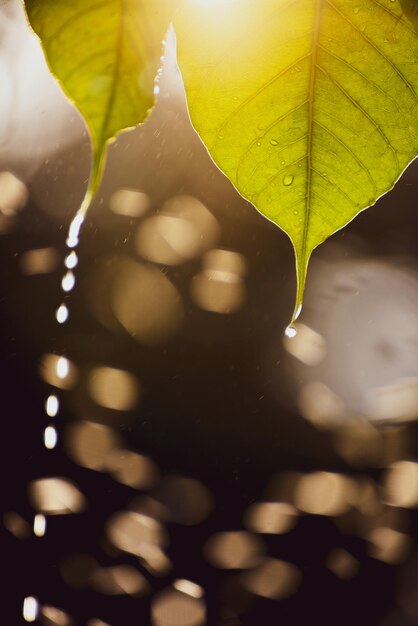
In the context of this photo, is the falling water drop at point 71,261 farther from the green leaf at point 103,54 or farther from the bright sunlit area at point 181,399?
the green leaf at point 103,54

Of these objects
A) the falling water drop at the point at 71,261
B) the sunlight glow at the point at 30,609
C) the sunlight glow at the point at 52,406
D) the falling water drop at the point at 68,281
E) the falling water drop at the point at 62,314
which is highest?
the falling water drop at the point at 71,261

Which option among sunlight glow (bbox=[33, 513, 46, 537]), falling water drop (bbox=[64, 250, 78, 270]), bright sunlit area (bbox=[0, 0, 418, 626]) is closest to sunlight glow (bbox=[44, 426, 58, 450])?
bright sunlit area (bbox=[0, 0, 418, 626])

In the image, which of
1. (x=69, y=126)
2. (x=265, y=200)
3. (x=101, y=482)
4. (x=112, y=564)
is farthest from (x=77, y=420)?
(x=265, y=200)

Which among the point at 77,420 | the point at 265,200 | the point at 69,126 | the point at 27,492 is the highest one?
the point at 69,126

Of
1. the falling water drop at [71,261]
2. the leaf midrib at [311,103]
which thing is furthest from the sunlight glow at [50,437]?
the leaf midrib at [311,103]

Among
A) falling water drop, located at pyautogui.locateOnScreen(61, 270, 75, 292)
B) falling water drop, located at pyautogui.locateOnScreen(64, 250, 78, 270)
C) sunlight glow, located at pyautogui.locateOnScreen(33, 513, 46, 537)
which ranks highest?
falling water drop, located at pyautogui.locateOnScreen(64, 250, 78, 270)

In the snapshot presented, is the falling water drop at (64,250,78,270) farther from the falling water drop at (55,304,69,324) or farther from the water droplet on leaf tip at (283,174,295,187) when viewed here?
the water droplet on leaf tip at (283,174,295,187)

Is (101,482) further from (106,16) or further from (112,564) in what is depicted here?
(106,16)
